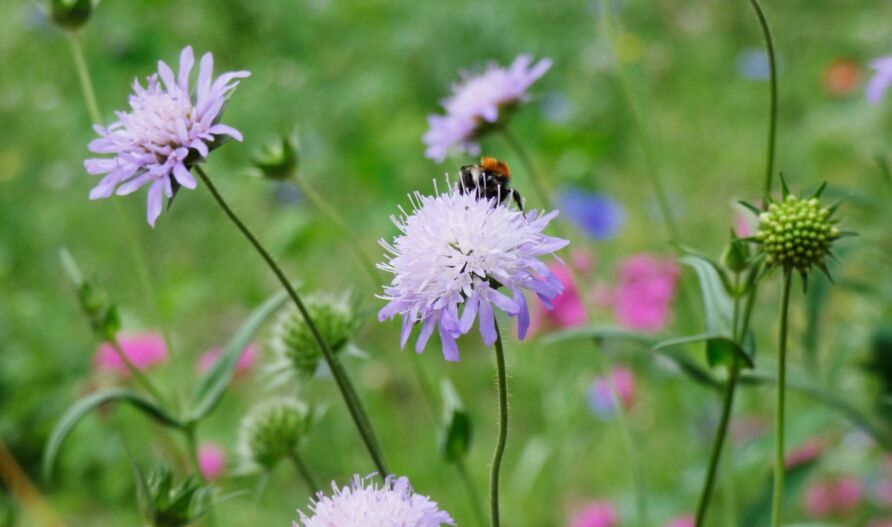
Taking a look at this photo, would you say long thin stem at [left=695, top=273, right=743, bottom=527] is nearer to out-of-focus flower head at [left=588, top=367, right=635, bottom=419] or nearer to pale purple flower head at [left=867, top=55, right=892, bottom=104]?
pale purple flower head at [left=867, top=55, right=892, bottom=104]

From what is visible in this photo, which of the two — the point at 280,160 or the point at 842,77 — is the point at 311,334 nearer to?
the point at 280,160

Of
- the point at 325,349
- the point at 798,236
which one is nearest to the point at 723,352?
the point at 798,236

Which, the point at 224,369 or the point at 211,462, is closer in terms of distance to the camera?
the point at 224,369

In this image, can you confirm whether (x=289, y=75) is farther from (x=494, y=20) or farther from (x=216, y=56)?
(x=494, y=20)

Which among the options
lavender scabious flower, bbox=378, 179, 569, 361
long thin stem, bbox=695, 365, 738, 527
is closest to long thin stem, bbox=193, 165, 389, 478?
lavender scabious flower, bbox=378, 179, 569, 361

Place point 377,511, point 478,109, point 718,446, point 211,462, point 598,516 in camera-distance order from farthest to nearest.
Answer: point 211,462 → point 598,516 → point 478,109 → point 718,446 → point 377,511
